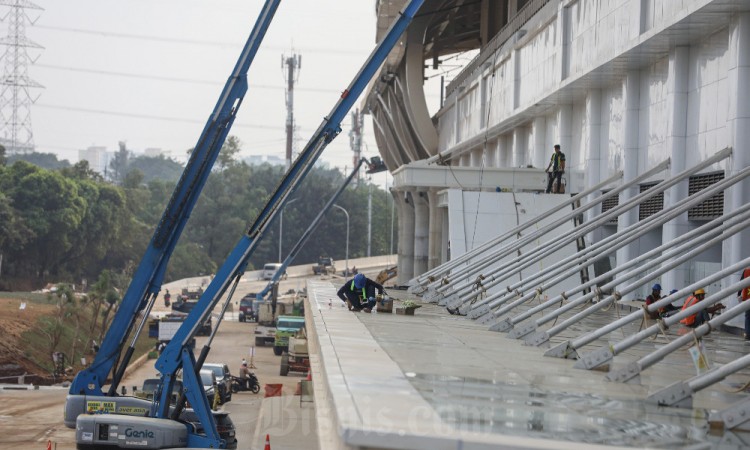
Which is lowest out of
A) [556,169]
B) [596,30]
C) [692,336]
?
[692,336]

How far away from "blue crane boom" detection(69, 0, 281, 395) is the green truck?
3230 centimetres

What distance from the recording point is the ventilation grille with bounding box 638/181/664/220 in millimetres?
23891

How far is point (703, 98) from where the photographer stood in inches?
837

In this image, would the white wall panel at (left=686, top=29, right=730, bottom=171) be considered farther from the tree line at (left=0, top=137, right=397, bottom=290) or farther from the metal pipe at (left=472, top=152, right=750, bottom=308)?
the tree line at (left=0, top=137, right=397, bottom=290)

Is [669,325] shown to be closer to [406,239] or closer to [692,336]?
[692,336]

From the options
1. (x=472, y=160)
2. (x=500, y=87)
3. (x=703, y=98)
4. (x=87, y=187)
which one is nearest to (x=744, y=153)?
(x=703, y=98)

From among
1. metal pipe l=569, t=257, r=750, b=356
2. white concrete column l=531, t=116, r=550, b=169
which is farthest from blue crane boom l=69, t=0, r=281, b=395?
metal pipe l=569, t=257, r=750, b=356

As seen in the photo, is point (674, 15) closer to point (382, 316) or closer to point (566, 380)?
point (382, 316)

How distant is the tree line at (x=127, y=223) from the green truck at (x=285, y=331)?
40.4 feet

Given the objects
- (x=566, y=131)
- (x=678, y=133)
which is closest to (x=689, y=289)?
(x=678, y=133)

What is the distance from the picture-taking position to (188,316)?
70.1 ft

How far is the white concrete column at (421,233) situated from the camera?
5106 centimetres

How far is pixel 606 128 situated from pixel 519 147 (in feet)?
33.5

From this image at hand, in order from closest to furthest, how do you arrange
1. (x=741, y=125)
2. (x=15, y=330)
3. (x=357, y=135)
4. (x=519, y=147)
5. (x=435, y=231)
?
(x=741, y=125), (x=519, y=147), (x=435, y=231), (x=15, y=330), (x=357, y=135)
